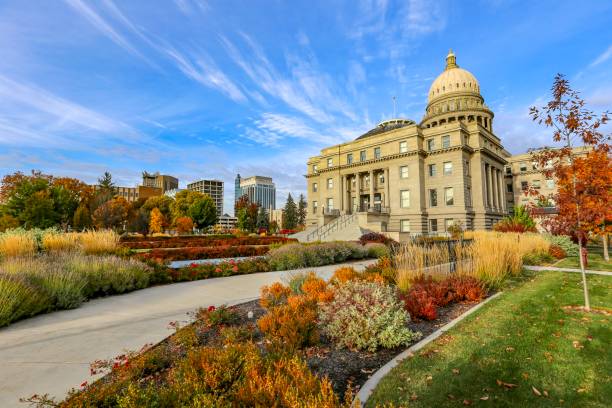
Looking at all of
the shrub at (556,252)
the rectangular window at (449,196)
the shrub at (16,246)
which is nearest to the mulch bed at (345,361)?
the shrub at (16,246)

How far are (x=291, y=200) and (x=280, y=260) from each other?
226 ft

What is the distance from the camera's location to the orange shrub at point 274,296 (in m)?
6.36

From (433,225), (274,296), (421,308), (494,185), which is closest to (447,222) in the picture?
(433,225)

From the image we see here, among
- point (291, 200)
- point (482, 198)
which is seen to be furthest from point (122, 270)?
point (291, 200)

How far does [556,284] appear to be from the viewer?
9.09 meters

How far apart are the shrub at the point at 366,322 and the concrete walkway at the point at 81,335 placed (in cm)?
282

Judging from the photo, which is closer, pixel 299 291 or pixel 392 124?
pixel 299 291

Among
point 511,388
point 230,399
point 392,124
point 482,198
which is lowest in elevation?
point 511,388

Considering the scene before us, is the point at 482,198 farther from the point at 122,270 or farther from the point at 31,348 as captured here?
the point at 31,348

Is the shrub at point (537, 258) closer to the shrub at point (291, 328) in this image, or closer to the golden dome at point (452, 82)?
the shrub at point (291, 328)

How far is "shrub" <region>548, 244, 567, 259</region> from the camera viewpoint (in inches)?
653

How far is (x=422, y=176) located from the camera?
40.7 meters

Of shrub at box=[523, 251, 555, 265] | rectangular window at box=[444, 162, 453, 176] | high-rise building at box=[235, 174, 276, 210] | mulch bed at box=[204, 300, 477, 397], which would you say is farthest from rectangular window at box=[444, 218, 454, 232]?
high-rise building at box=[235, 174, 276, 210]

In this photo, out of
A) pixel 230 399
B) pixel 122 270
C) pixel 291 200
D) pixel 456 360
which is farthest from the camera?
pixel 291 200
